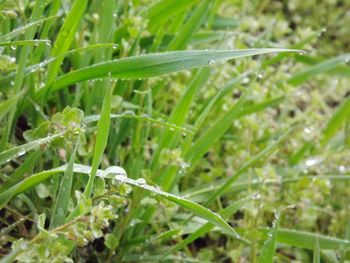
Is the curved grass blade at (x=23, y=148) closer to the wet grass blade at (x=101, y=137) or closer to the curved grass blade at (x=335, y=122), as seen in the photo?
the wet grass blade at (x=101, y=137)

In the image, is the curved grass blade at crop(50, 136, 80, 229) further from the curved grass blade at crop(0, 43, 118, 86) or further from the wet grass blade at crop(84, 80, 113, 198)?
the curved grass blade at crop(0, 43, 118, 86)

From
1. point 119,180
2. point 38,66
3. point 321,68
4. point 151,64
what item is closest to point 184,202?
point 119,180

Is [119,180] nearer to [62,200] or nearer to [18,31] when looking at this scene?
[62,200]

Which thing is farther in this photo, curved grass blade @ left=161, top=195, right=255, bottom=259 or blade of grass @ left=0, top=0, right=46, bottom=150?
curved grass blade @ left=161, top=195, right=255, bottom=259

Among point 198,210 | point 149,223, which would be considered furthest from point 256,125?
point 198,210

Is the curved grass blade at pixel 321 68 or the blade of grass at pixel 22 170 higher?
the curved grass blade at pixel 321 68

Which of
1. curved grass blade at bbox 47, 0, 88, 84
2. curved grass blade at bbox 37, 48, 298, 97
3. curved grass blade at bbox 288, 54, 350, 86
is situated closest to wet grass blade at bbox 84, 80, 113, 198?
curved grass blade at bbox 37, 48, 298, 97

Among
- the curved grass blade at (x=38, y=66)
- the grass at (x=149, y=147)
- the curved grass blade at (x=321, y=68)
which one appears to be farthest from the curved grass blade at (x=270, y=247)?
the curved grass blade at (x=321, y=68)

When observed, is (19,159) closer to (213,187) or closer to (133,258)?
(133,258)
